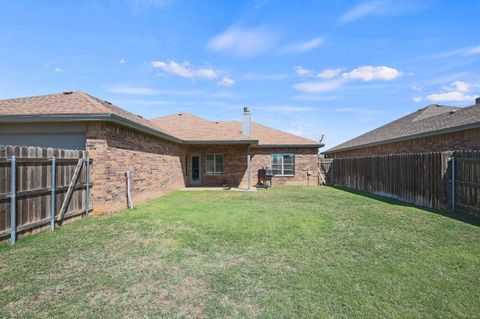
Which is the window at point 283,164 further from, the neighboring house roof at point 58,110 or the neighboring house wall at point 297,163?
the neighboring house roof at point 58,110

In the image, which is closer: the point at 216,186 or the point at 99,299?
the point at 99,299

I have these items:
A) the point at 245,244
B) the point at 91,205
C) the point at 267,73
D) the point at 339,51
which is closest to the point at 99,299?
the point at 245,244

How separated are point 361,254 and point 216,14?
11.0 meters

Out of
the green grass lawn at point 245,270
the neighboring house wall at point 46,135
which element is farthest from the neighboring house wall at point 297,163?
the neighboring house wall at point 46,135

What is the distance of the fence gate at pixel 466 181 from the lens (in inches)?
282

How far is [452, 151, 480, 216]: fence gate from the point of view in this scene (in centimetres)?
717

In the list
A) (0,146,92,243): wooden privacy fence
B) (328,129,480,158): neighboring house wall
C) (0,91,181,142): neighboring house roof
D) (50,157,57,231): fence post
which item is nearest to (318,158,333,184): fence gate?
(328,129,480,158): neighboring house wall

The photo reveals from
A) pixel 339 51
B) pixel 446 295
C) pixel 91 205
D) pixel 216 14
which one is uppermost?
pixel 216 14

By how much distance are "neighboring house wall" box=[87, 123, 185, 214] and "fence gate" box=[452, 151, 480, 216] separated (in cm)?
1054

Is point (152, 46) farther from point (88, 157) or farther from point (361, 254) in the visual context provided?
point (361, 254)

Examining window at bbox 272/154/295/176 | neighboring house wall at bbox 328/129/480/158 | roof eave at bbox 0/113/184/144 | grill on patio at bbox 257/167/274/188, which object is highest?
roof eave at bbox 0/113/184/144

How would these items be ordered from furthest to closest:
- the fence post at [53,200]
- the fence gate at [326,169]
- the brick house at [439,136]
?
the fence gate at [326,169], the brick house at [439,136], the fence post at [53,200]

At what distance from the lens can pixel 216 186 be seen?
16.9 m

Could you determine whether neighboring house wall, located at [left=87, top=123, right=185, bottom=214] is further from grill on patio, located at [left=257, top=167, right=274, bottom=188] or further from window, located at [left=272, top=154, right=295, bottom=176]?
window, located at [left=272, top=154, right=295, bottom=176]
